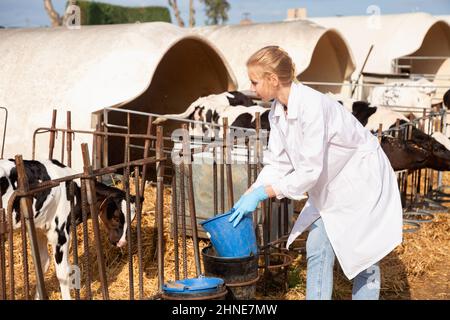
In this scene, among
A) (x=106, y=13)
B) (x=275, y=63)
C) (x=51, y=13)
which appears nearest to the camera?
(x=275, y=63)

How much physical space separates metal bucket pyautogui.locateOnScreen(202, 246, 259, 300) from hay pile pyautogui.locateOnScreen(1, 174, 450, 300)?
999mm

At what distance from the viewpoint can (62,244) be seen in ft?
17.0

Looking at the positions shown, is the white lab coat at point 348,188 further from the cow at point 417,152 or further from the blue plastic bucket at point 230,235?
the cow at point 417,152

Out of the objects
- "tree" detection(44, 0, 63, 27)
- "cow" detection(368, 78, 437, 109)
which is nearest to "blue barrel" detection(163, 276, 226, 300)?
"cow" detection(368, 78, 437, 109)

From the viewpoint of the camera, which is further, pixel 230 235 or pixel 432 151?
pixel 432 151

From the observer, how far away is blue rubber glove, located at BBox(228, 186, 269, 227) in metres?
3.76

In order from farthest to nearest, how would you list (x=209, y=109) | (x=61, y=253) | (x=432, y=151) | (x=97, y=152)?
1. (x=209, y=109)
2. (x=432, y=151)
3. (x=97, y=152)
4. (x=61, y=253)

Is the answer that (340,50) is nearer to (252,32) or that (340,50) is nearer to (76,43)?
(252,32)

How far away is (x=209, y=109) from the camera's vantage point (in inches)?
391

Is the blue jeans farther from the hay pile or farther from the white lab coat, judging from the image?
the hay pile

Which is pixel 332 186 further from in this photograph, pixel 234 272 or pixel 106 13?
pixel 106 13

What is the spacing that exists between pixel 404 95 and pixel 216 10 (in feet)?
134

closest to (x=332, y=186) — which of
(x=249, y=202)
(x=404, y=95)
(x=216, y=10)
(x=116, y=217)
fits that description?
(x=249, y=202)
